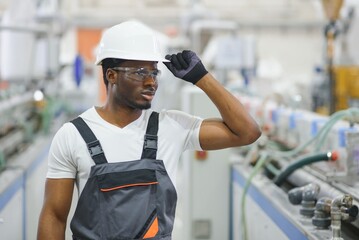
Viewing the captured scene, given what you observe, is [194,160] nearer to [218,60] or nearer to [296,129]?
[296,129]

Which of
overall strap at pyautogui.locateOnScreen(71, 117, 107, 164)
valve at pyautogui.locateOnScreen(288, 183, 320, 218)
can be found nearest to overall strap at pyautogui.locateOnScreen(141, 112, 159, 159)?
overall strap at pyautogui.locateOnScreen(71, 117, 107, 164)

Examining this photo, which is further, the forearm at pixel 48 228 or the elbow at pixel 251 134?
the elbow at pixel 251 134

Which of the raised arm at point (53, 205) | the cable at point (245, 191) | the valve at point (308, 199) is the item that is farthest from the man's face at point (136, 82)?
the cable at point (245, 191)

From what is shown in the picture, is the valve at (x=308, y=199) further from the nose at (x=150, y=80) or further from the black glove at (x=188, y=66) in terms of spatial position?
the nose at (x=150, y=80)

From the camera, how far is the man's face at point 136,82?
184cm

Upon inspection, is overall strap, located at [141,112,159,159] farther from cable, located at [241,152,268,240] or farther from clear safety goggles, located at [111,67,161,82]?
cable, located at [241,152,268,240]

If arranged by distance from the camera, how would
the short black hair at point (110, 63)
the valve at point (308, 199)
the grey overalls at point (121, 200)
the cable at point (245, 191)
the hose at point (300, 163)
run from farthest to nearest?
1. the cable at point (245, 191)
2. the hose at point (300, 163)
3. the valve at point (308, 199)
4. the short black hair at point (110, 63)
5. the grey overalls at point (121, 200)

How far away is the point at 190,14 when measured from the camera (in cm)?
672

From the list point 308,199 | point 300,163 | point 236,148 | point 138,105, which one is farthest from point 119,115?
point 236,148

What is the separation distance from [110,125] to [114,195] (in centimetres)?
24

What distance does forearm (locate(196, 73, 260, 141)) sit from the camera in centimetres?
191

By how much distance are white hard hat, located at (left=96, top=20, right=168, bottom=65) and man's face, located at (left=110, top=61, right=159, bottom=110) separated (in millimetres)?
29

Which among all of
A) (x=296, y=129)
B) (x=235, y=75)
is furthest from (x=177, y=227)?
(x=235, y=75)

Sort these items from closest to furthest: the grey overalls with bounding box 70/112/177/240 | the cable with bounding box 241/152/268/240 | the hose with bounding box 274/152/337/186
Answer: the grey overalls with bounding box 70/112/177/240 → the hose with bounding box 274/152/337/186 → the cable with bounding box 241/152/268/240
